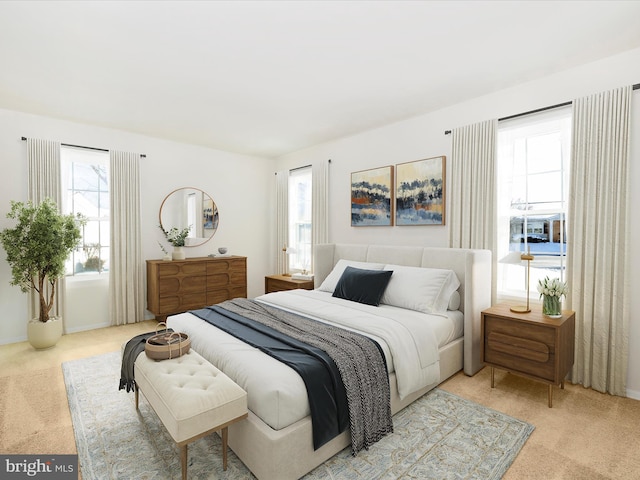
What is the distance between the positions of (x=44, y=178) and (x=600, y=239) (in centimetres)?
591

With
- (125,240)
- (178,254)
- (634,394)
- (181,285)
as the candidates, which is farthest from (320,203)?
(634,394)

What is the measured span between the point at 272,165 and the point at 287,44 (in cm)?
→ 386

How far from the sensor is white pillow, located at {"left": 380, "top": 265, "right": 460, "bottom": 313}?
3049mm

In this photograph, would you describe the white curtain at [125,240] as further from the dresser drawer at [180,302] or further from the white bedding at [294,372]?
the white bedding at [294,372]

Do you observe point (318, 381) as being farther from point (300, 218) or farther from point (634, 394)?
point (300, 218)

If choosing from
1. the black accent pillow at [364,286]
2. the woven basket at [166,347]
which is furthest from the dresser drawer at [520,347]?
the woven basket at [166,347]

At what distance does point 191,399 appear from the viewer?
162 cm

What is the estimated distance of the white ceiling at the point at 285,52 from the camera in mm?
2139

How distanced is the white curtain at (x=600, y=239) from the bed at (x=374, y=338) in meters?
0.74

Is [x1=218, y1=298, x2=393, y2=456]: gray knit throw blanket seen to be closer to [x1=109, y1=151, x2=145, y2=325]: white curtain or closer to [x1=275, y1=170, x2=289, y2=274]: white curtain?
[x1=109, y1=151, x2=145, y2=325]: white curtain

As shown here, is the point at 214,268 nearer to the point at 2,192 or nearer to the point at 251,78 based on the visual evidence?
the point at 2,192

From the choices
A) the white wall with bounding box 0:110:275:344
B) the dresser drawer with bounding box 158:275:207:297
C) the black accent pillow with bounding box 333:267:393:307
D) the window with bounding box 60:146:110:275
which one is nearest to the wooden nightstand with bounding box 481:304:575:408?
the black accent pillow with bounding box 333:267:393:307

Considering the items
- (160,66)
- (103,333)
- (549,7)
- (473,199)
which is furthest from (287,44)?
(103,333)

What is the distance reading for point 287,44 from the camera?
2510 mm
